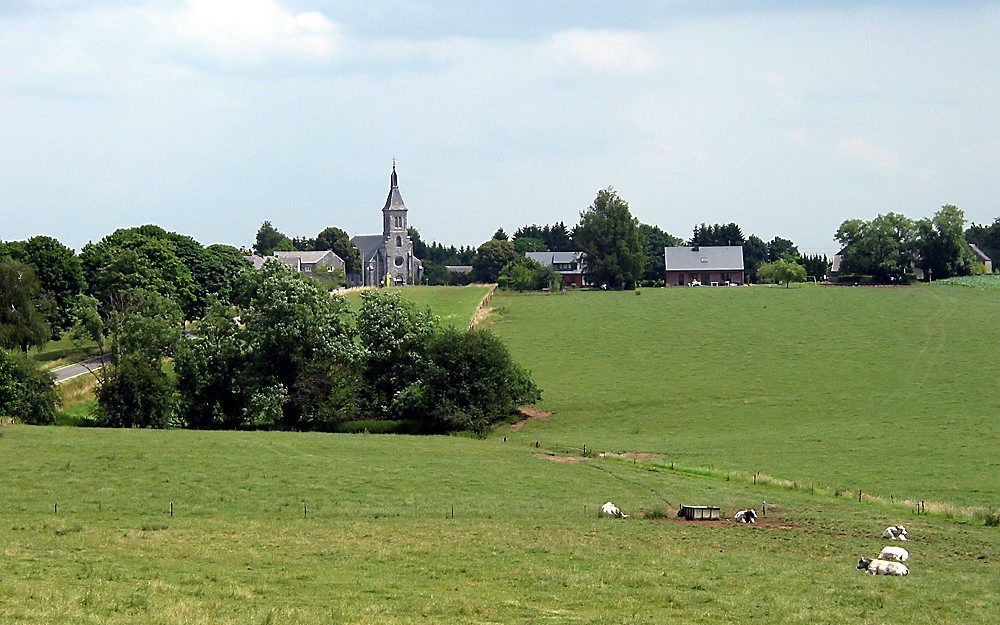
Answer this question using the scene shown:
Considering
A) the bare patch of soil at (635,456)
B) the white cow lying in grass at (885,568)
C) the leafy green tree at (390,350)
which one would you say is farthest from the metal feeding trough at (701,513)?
the leafy green tree at (390,350)

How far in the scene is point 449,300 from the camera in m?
133

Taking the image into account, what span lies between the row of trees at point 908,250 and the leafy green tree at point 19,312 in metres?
109

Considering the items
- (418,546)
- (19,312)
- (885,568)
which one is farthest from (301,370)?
(885,568)

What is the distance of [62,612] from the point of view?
20141 millimetres

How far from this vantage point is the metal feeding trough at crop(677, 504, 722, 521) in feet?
123

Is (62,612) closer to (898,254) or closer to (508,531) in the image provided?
(508,531)

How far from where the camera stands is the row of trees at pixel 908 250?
151625 mm

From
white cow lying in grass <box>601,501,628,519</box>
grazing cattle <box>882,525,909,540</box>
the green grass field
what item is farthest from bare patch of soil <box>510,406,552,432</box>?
grazing cattle <box>882,525,909,540</box>

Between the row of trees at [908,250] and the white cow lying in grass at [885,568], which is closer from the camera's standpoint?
the white cow lying in grass at [885,568]

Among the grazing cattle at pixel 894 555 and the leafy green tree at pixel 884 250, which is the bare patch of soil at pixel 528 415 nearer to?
the grazing cattle at pixel 894 555

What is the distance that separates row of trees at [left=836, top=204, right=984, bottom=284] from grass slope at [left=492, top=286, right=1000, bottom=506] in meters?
20.5

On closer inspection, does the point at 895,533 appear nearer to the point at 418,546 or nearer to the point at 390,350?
the point at 418,546

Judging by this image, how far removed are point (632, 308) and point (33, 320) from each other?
2450 inches

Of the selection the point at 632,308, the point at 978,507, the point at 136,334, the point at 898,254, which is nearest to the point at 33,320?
the point at 136,334
